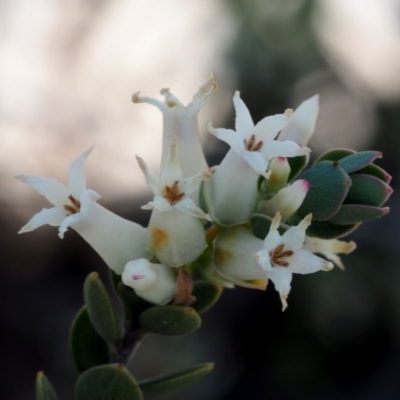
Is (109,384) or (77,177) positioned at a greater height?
(77,177)

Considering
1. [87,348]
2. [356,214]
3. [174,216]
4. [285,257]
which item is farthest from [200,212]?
[87,348]

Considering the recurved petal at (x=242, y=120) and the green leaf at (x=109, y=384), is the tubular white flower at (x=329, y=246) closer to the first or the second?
the recurved petal at (x=242, y=120)

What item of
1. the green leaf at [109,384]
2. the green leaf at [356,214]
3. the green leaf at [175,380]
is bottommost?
the green leaf at [175,380]

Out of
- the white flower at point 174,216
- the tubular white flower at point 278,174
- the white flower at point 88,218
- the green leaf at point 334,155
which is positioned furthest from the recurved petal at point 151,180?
the green leaf at point 334,155

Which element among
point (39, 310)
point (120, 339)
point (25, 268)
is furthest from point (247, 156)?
point (25, 268)

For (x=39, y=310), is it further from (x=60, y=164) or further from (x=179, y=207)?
(x=179, y=207)

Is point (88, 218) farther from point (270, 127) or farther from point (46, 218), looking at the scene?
point (270, 127)

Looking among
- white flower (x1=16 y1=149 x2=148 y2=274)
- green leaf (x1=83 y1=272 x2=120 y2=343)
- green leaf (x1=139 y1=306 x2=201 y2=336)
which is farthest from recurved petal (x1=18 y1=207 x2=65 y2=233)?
green leaf (x1=139 y1=306 x2=201 y2=336)
